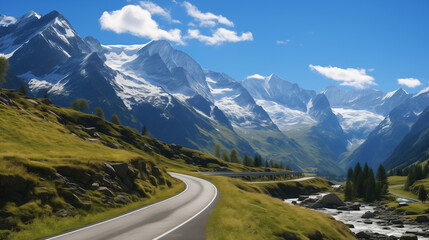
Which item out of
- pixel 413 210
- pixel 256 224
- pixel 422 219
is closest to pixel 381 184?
pixel 413 210

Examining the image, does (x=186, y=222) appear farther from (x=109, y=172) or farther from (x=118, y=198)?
(x=109, y=172)

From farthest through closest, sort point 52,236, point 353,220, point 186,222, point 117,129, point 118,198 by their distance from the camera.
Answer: point 117,129, point 353,220, point 118,198, point 186,222, point 52,236

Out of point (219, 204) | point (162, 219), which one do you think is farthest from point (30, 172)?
point (219, 204)

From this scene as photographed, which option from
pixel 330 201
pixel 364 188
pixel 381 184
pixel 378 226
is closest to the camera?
pixel 378 226

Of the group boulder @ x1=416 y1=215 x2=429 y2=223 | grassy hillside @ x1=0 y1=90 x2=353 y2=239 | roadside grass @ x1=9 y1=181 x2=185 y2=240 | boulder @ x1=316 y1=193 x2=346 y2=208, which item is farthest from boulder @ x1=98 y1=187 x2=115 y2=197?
boulder @ x1=316 y1=193 x2=346 y2=208

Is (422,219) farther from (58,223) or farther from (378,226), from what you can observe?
(58,223)

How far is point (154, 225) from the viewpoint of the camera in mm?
27672

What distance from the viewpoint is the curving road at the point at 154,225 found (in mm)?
23547

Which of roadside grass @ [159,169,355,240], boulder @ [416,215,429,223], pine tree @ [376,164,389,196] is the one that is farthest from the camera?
pine tree @ [376,164,389,196]

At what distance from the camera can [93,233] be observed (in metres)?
23.9

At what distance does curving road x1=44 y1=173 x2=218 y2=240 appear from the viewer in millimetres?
23547

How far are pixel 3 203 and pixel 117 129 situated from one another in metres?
159

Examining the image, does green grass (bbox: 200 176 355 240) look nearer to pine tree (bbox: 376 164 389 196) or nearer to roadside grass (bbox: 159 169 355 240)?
roadside grass (bbox: 159 169 355 240)

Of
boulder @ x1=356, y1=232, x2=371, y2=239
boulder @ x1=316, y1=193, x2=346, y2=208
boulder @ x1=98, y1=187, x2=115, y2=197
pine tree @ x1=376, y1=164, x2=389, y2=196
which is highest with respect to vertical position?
boulder @ x1=98, y1=187, x2=115, y2=197
